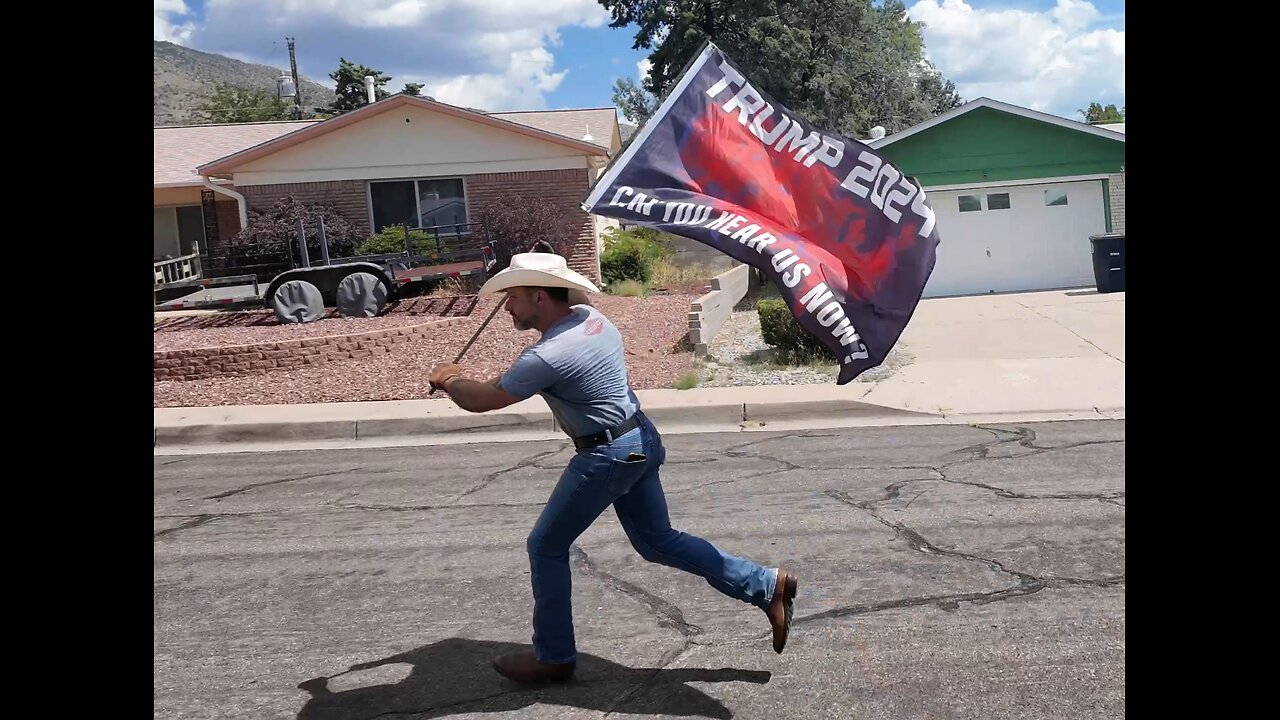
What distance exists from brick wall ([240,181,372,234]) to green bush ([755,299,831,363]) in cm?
1200

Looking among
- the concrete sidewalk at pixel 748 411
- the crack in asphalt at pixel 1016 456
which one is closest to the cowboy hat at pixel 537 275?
the crack in asphalt at pixel 1016 456

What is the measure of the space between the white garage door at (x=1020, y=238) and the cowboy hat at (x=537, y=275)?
20.3m

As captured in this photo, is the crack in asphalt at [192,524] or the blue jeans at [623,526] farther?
the crack in asphalt at [192,524]

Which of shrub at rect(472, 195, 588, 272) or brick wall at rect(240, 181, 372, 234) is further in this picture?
brick wall at rect(240, 181, 372, 234)

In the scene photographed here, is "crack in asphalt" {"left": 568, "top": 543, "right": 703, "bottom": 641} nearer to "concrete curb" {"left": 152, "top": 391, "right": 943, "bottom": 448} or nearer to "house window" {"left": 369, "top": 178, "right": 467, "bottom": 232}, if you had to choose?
"concrete curb" {"left": 152, "top": 391, "right": 943, "bottom": 448}

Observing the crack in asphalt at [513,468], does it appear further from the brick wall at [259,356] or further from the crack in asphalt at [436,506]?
the brick wall at [259,356]

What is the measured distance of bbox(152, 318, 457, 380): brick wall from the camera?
46.3 feet

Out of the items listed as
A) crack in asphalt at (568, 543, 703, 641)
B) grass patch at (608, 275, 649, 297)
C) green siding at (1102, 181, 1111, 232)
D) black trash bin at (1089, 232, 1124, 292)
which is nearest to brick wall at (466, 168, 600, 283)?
grass patch at (608, 275, 649, 297)

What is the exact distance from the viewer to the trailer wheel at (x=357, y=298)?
17797 millimetres
